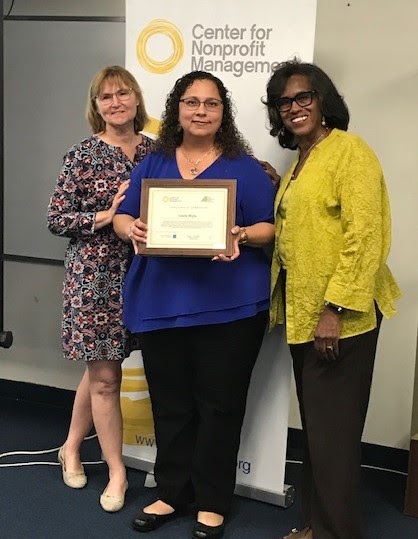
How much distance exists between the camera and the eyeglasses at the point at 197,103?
2.42m

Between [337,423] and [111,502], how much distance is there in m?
0.99

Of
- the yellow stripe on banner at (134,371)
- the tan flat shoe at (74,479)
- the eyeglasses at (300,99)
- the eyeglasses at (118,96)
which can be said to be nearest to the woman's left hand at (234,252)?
the eyeglasses at (300,99)

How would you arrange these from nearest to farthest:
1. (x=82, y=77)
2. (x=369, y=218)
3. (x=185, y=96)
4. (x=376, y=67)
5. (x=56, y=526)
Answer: (x=369, y=218)
(x=185, y=96)
(x=56, y=526)
(x=376, y=67)
(x=82, y=77)

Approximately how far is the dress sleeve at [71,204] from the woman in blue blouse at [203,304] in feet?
0.55

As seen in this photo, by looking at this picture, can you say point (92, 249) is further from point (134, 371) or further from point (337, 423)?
point (337, 423)

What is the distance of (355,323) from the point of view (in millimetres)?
2246

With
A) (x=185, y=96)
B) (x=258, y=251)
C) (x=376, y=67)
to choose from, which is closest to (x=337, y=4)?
(x=376, y=67)

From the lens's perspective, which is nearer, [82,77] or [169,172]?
[169,172]

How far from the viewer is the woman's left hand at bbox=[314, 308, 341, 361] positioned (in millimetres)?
2211

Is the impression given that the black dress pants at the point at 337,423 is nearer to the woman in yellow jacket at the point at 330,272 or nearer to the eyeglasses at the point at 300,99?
the woman in yellow jacket at the point at 330,272

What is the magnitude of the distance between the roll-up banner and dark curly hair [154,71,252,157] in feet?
0.83

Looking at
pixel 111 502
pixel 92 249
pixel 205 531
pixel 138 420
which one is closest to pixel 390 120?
pixel 92 249

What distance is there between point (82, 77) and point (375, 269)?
190cm

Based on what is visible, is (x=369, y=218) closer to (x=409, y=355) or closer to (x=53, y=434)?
(x=409, y=355)
